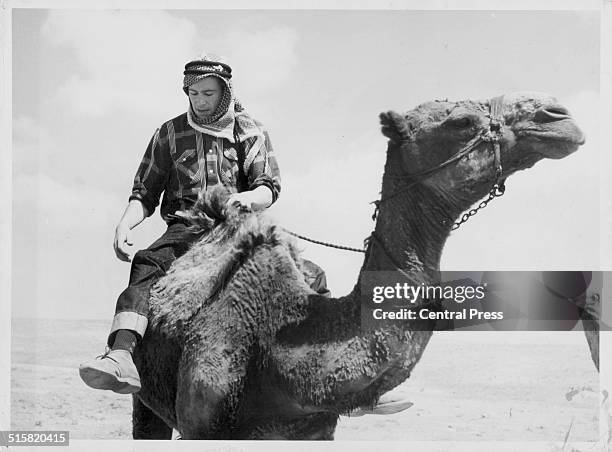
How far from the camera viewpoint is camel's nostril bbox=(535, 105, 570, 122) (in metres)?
3.95

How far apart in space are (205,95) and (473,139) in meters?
1.60

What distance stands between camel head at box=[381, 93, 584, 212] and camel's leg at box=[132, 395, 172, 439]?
6.99 feet

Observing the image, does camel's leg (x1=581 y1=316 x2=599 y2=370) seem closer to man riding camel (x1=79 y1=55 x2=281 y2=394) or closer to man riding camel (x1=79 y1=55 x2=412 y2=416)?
man riding camel (x1=79 y1=55 x2=412 y2=416)

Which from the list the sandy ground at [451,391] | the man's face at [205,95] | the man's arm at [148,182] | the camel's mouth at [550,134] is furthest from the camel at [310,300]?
the sandy ground at [451,391]

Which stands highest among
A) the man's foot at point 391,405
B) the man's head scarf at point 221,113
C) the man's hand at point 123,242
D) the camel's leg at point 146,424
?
the man's head scarf at point 221,113

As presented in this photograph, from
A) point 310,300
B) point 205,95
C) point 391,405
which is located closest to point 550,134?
point 310,300

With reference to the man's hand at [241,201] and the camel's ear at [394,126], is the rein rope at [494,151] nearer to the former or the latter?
the camel's ear at [394,126]

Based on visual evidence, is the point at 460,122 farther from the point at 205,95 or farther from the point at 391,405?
the point at 391,405

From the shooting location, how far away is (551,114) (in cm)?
394

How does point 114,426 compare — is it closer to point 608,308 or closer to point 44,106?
point 44,106

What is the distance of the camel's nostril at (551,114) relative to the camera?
13.0ft

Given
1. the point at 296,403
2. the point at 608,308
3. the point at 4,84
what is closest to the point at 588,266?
the point at 608,308

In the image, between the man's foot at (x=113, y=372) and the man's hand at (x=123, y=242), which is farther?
the man's hand at (x=123, y=242)

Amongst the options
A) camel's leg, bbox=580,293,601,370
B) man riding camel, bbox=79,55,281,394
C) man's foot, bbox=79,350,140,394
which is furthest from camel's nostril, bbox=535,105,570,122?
man's foot, bbox=79,350,140,394
